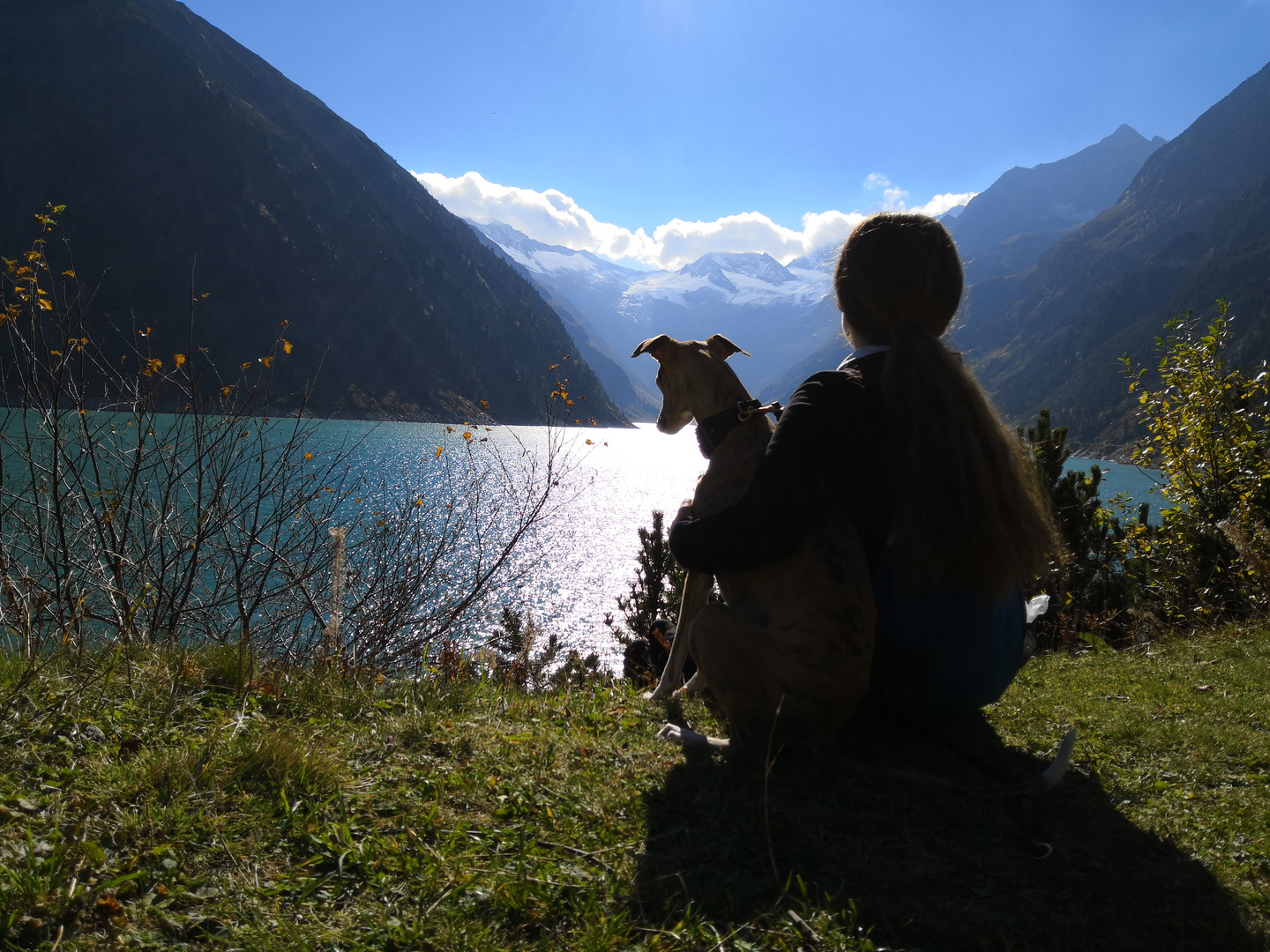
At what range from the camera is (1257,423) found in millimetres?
8070

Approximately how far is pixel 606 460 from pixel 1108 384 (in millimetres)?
112885

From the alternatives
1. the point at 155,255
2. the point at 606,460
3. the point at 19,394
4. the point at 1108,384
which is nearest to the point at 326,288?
the point at 155,255

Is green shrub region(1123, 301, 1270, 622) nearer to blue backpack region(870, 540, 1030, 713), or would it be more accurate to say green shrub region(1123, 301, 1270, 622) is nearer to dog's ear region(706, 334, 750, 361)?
dog's ear region(706, 334, 750, 361)

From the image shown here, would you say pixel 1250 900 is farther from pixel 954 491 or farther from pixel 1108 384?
pixel 1108 384

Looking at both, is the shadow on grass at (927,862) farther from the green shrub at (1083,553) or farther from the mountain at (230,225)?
the mountain at (230,225)

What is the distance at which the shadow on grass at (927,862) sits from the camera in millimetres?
1884

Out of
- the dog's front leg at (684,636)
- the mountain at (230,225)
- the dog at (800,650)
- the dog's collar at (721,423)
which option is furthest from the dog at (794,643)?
the mountain at (230,225)

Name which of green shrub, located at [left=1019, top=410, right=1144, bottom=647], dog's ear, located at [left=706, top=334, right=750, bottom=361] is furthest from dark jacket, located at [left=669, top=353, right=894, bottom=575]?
green shrub, located at [left=1019, top=410, right=1144, bottom=647]

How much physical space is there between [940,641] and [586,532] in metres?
42.5

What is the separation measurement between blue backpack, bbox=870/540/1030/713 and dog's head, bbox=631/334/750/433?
5.21 feet

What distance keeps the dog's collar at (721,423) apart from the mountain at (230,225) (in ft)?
291

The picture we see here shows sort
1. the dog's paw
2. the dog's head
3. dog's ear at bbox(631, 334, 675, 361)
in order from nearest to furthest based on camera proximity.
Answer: the dog's paw
the dog's head
dog's ear at bbox(631, 334, 675, 361)

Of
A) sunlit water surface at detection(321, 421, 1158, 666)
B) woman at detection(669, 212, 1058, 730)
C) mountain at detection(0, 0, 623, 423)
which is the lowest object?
sunlit water surface at detection(321, 421, 1158, 666)

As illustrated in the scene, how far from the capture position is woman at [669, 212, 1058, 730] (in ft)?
7.93
